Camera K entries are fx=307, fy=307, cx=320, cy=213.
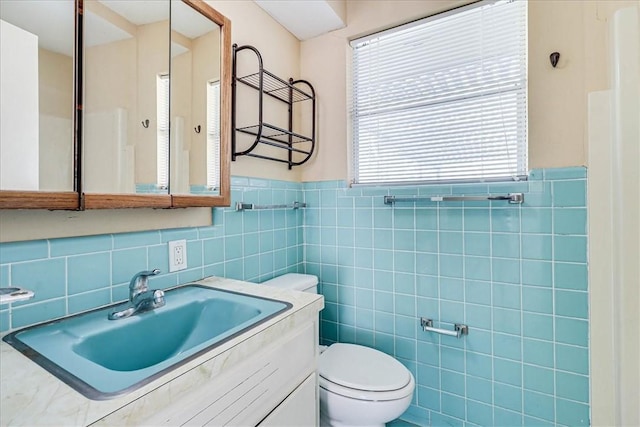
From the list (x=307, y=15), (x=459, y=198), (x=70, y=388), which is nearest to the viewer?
(x=70, y=388)

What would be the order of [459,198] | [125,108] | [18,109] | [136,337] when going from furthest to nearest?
1. [459,198]
2. [125,108]
3. [136,337]
4. [18,109]

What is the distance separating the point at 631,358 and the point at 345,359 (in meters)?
1.36

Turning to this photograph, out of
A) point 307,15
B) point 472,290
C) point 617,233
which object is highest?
point 307,15

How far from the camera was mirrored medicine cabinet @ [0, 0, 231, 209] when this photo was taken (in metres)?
0.83

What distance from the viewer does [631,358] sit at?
248mm

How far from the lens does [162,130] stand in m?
1.16

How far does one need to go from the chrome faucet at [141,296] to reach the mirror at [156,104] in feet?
0.79

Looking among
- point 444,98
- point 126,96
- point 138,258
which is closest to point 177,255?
point 138,258

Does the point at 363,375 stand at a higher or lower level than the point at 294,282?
lower

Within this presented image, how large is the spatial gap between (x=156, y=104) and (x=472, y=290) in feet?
5.33

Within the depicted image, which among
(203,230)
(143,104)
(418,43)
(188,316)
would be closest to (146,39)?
(143,104)

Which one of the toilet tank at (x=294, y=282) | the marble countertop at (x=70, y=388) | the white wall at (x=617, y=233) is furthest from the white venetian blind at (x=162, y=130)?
the white wall at (x=617, y=233)

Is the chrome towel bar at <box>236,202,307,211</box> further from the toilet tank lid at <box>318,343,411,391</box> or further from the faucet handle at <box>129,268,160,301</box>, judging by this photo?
the toilet tank lid at <box>318,343,411,391</box>

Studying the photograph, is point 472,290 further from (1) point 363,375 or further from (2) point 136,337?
(2) point 136,337
